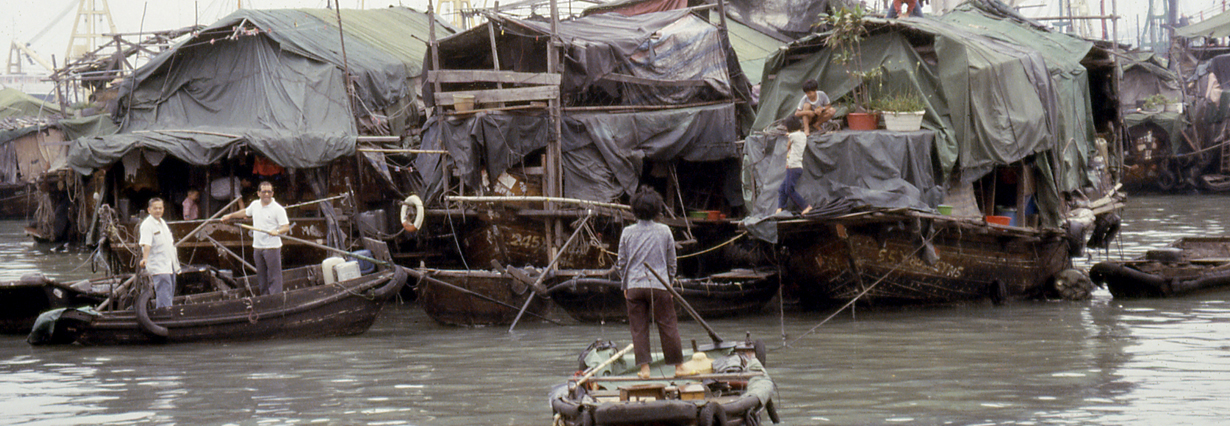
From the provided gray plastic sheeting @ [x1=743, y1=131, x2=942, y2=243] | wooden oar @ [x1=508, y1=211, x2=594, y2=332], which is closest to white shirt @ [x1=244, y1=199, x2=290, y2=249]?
wooden oar @ [x1=508, y1=211, x2=594, y2=332]

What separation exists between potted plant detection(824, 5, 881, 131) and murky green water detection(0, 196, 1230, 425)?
2.31 meters

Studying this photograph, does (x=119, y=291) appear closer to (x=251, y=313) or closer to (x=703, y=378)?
(x=251, y=313)

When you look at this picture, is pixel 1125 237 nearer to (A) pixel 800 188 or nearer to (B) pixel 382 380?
(A) pixel 800 188

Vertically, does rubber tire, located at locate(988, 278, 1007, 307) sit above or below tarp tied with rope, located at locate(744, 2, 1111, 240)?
below

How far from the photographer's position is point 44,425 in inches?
328

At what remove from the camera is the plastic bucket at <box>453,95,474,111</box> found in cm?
1538

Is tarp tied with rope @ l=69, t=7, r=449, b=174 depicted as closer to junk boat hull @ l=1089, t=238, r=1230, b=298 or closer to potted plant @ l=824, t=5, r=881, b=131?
potted plant @ l=824, t=5, r=881, b=131

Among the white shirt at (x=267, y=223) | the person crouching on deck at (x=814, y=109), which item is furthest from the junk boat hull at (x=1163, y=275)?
the white shirt at (x=267, y=223)

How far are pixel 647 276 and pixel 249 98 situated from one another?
42.4 feet

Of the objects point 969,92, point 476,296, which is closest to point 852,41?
point 969,92

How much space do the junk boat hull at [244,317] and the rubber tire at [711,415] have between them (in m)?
7.09

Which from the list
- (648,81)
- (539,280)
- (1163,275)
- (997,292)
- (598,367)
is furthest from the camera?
(648,81)

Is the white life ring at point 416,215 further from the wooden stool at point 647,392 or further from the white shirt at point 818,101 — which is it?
the wooden stool at point 647,392

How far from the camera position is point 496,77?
1522 cm
